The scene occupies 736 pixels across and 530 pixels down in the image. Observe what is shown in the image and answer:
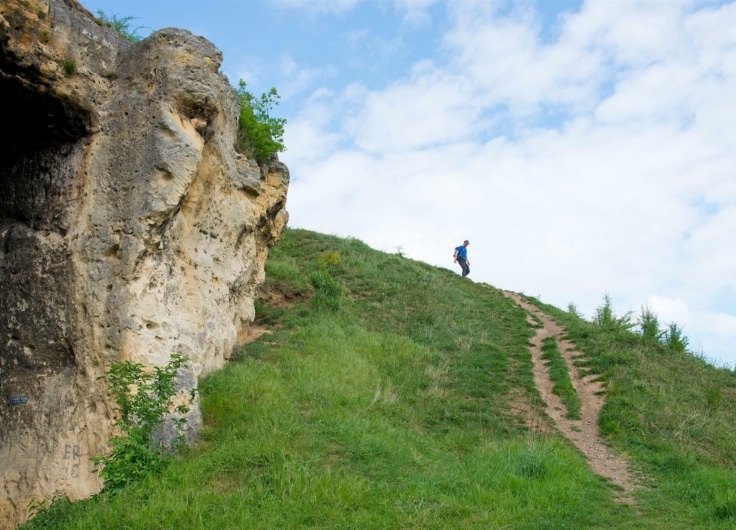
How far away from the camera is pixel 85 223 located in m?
9.73

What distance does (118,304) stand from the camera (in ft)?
31.0

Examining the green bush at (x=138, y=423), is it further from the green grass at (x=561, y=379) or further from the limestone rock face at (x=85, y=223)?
the green grass at (x=561, y=379)

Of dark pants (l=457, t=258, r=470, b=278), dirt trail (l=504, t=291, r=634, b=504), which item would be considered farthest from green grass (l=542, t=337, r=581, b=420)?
dark pants (l=457, t=258, r=470, b=278)

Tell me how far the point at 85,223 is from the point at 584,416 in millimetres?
10092

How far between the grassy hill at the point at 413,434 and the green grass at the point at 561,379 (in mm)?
600

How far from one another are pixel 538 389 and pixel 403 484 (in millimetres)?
7043

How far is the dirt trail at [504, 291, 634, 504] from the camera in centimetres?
1071

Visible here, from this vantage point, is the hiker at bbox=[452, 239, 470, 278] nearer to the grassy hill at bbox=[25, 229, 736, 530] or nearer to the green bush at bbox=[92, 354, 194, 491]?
the grassy hill at bbox=[25, 229, 736, 530]

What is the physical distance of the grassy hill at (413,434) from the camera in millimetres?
7977

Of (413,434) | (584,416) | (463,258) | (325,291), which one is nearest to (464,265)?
(463,258)

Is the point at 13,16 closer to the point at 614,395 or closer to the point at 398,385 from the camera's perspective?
the point at 398,385

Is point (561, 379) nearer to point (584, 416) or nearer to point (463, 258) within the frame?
point (584, 416)

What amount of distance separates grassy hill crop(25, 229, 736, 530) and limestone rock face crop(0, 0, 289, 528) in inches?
45.7

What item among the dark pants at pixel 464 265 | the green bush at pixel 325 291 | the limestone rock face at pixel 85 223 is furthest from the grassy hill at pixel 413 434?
the dark pants at pixel 464 265
